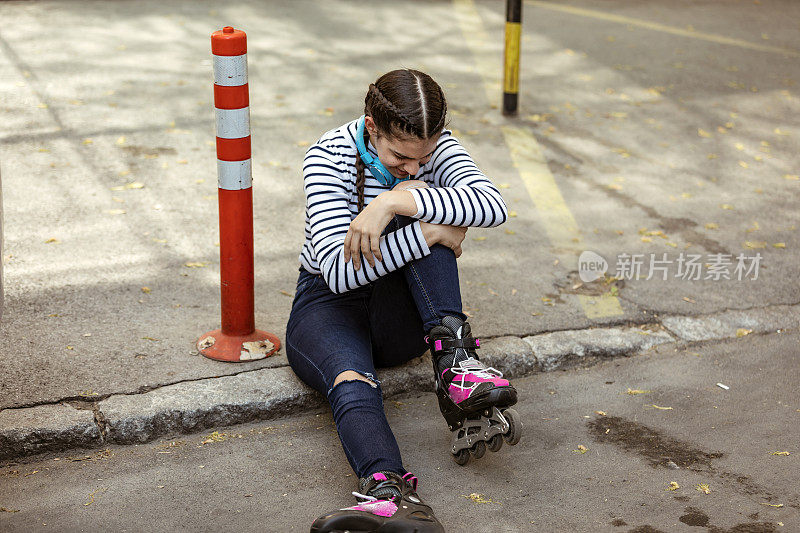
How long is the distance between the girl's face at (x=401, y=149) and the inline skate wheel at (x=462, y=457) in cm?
97

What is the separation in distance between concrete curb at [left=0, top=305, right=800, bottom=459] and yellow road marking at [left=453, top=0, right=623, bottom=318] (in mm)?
224

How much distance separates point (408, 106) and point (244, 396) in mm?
1252

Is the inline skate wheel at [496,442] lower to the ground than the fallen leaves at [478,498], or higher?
higher

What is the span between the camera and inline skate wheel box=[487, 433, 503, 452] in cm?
288

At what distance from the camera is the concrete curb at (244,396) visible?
3008 mm

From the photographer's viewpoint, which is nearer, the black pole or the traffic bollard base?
the traffic bollard base

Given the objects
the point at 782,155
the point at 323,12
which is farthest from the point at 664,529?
the point at 323,12

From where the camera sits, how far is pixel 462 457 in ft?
9.93

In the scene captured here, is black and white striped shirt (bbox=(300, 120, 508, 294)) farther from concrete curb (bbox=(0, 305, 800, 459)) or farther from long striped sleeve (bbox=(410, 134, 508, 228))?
concrete curb (bbox=(0, 305, 800, 459))

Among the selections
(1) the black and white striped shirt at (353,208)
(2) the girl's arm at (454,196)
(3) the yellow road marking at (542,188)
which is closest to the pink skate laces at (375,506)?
(1) the black and white striped shirt at (353,208)

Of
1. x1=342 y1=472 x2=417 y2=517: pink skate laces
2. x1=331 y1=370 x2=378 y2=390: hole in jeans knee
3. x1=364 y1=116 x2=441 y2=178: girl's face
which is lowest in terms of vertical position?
x1=342 y1=472 x2=417 y2=517: pink skate laces

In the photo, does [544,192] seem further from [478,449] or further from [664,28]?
[664,28]

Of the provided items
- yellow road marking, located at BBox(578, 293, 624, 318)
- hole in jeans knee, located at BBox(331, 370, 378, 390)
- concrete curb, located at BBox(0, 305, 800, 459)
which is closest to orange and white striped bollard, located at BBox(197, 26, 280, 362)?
concrete curb, located at BBox(0, 305, 800, 459)

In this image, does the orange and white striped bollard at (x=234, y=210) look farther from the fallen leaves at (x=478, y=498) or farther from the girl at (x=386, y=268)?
the fallen leaves at (x=478, y=498)
